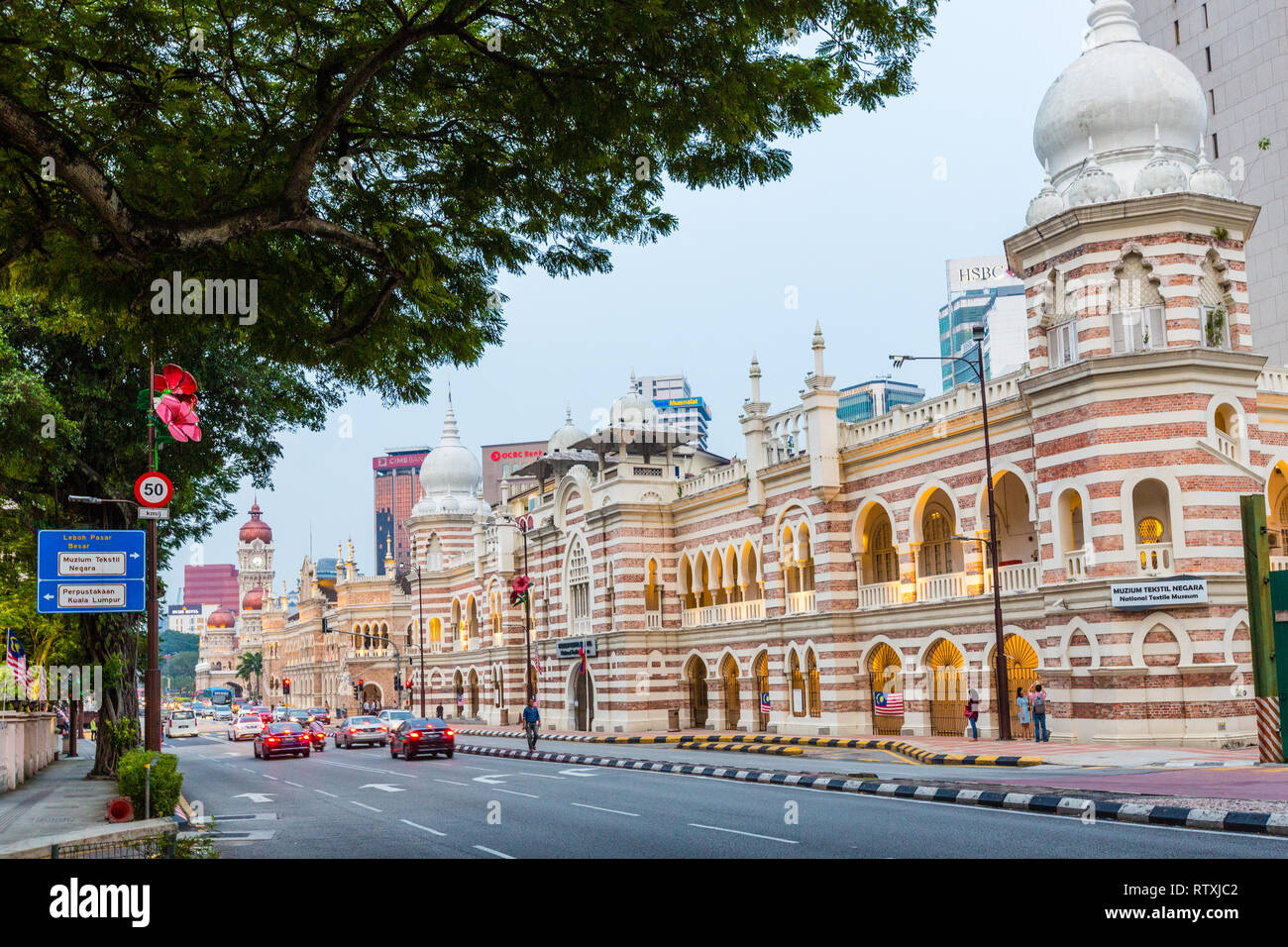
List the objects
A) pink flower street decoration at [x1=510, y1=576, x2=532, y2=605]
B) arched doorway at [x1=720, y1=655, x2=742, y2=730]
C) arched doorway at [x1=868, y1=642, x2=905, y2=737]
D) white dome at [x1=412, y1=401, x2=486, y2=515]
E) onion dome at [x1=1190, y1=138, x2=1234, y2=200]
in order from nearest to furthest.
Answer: onion dome at [x1=1190, y1=138, x2=1234, y2=200] < arched doorway at [x1=868, y1=642, x2=905, y2=737] < arched doorway at [x1=720, y1=655, x2=742, y2=730] < pink flower street decoration at [x1=510, y1=576, x2=532, y2=605] < white dome at [x1=412, y1=401, x2=486, y2=515]

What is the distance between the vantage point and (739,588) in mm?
44438

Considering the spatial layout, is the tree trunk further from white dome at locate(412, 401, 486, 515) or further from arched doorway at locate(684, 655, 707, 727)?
white dome at locate(412, 401, 486, 515)

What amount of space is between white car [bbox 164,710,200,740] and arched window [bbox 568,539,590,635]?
3240 centimetres

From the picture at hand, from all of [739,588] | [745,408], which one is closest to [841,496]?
[745,408]

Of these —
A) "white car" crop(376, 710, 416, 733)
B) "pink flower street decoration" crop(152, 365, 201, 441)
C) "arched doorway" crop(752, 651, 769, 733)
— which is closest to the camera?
"pink flower street decoration" crop(152, 365, 201, 441)

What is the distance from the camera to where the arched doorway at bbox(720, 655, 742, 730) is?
45.2 m

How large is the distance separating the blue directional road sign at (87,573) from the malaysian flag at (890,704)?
72.9 ft

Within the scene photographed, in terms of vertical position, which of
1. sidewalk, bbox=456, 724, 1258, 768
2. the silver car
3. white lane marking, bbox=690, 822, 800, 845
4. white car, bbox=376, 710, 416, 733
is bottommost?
the silver car

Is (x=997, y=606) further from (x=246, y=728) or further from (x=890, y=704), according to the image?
(x=246, y=728)

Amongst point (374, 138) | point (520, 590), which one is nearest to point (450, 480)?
point (520, 590)

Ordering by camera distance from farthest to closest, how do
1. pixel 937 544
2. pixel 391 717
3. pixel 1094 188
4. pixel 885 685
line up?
pixel 391 717, pixel 885 685, pixel 937 544, pixel 1094 188

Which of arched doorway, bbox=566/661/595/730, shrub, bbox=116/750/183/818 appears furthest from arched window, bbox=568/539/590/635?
shrub, bbox=116/750/183/818

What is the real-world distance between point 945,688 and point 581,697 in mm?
21562

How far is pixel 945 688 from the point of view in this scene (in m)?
34.2
